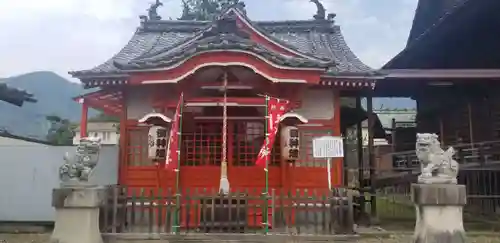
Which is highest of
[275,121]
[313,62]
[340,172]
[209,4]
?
[209,4]

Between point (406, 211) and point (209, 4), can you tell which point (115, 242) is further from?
point (209, 4)

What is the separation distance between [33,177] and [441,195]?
33.4 feet

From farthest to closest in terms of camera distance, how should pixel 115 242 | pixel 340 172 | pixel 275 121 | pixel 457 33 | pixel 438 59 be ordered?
pixel 438 59 < pixel 457 33 < pixel 340 172 < pixel 275 121 < pixel 115 242

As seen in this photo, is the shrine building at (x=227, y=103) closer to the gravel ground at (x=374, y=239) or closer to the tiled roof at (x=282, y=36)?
the tiled roof at (x=282, y=36)

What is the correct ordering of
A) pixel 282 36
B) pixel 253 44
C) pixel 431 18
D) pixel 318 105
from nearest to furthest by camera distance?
pixel 253 44, pixel 318 105, pixel 282 36, pixel 431 18

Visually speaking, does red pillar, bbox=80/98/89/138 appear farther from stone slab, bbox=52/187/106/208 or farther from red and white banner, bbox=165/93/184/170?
A: stone slab, bbox=52/187/106/208

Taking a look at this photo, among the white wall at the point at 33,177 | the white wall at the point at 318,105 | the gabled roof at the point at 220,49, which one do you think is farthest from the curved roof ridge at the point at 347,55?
the white wall at the point at 33,177

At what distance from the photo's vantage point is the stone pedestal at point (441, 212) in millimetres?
8516

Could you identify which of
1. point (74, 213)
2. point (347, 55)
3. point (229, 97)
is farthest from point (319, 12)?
point (74, 213)

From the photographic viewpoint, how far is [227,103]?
37.9 feet

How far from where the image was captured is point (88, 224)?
29.6ft

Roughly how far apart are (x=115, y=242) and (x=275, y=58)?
17.7 ft

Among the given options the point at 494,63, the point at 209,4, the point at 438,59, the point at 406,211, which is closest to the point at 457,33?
the point at 494,63

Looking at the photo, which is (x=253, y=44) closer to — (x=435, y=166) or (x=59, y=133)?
(x=435, y=166)
